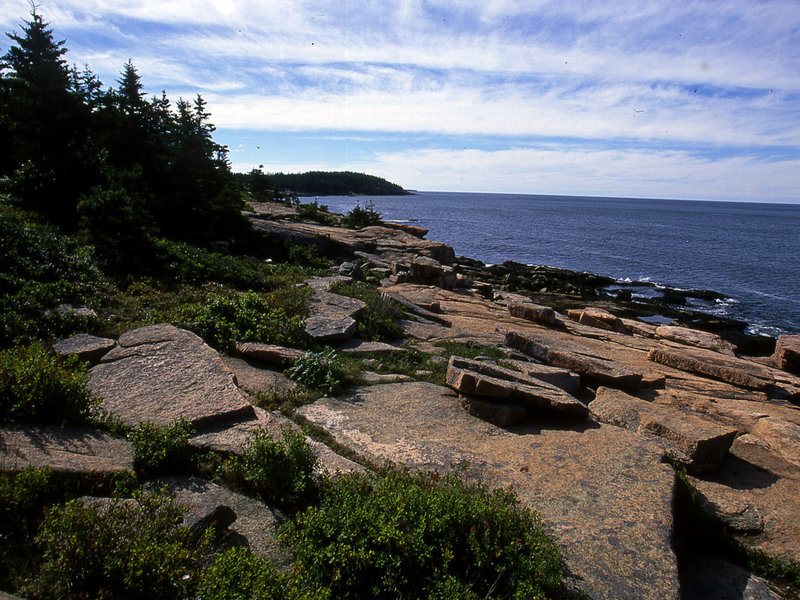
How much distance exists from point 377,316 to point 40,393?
21.1 feet

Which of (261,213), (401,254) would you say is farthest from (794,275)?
(261,213)

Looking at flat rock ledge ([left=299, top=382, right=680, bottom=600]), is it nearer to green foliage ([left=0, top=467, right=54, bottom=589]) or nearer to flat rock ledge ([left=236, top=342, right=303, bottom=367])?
flat rock ledge ([left=236, top=342, right=303, bottom=367])

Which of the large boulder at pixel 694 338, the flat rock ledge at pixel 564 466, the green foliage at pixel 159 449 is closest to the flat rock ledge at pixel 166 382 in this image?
the green foliage at pixel 159 449

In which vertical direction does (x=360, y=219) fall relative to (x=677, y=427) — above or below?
above

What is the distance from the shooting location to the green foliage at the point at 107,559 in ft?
9.95

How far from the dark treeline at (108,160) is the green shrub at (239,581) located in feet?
33.2

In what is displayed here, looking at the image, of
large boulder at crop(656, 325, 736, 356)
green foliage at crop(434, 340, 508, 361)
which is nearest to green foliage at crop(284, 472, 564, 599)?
green foliage at crop(434, 340, 508, 361)

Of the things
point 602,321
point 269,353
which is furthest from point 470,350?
point 602,321

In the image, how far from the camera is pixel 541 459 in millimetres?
5523

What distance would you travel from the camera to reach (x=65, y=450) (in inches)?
171

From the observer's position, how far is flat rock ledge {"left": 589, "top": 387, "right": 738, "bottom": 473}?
5977 mm

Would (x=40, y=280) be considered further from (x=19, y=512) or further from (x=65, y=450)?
(x=19, y=512)

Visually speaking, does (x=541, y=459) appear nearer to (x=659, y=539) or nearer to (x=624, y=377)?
(x=659, y=539)

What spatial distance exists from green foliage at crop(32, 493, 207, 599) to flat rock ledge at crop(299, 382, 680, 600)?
2.47 metres
